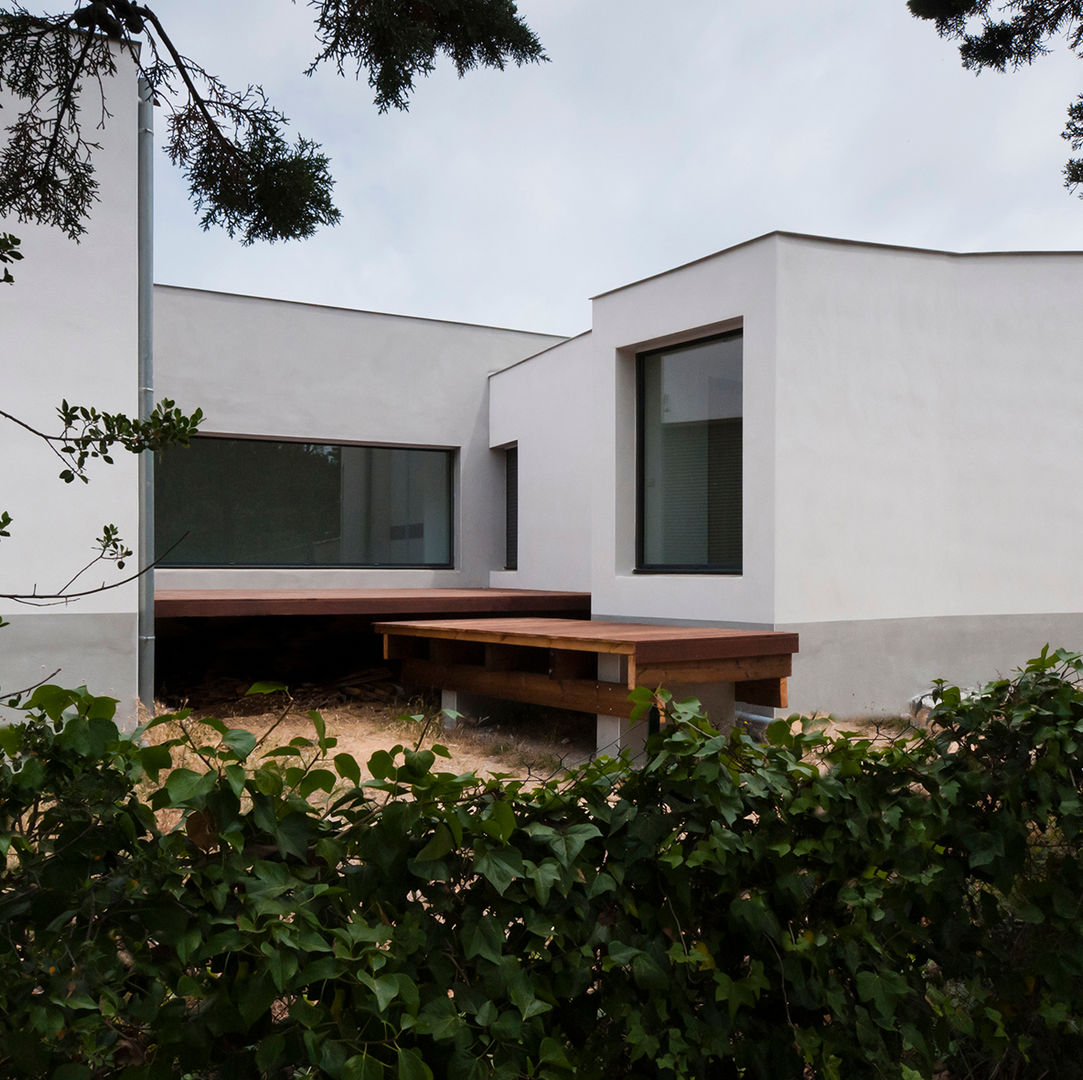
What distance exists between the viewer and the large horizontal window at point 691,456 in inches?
263

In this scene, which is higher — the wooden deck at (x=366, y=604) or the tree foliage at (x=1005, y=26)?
the tree foliage at (x=1005, y=26)

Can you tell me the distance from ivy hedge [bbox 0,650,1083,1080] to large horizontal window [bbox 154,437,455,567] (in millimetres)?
8223

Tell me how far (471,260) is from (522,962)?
1235 centimetres

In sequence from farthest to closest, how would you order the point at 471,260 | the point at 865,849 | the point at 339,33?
1. the point at 471,260
2. the point at 339,33
3. the point at 865,849

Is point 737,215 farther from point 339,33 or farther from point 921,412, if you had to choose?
point 339,33

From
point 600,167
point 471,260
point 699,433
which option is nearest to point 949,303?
point 699,433

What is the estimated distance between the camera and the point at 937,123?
8828mm

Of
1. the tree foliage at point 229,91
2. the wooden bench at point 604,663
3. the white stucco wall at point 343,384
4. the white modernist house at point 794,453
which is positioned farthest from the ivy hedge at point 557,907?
the white stucco wall at point 343,384

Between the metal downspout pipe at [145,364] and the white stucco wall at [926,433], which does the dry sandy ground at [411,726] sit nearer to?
the metal downspout pipe at [145,364]

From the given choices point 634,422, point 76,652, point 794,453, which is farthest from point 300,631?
point 794,453

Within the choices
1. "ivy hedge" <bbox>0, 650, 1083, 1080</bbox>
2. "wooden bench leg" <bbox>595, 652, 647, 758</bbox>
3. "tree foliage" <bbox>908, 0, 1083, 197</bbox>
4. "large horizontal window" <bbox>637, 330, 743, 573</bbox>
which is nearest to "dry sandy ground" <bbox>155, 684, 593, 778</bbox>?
"wooden bench leg" <bbox>595, 652, 647, 758</bbox>

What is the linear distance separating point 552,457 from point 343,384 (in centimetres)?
241

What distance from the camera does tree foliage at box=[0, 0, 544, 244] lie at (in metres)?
2.25

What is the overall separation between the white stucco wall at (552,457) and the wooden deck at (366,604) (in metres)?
0.62
